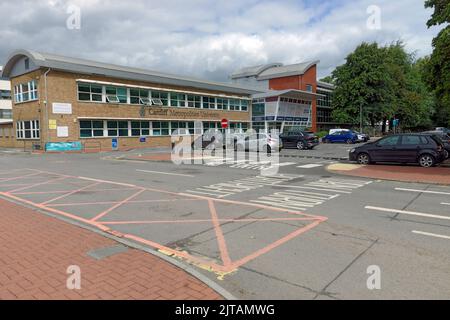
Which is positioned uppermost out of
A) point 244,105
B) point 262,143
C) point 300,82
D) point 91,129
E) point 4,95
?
point 300,82

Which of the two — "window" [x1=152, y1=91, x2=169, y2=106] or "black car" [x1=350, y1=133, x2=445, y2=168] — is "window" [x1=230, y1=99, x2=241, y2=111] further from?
"black car" [x1=350, y1=133, x2=445, y2=168]

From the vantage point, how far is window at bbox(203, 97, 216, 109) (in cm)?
4028

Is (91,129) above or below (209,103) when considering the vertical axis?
below

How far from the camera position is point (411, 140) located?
15.3m

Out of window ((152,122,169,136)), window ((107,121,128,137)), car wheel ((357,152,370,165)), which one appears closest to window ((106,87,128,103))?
window ((107,121,128,137))

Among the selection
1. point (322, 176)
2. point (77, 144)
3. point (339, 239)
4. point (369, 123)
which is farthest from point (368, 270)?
point (369, 123)

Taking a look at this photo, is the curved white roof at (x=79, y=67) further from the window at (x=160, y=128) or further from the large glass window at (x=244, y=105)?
the large glass window at (x=244, y=105)

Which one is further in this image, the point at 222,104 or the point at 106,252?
the point at 222,104

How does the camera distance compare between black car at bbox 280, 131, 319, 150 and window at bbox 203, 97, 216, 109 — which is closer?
black car at bbox 280, 131, 319, 150

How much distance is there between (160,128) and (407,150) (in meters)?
25.9

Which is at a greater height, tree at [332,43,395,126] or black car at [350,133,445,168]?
tree at [332,43,395,126]

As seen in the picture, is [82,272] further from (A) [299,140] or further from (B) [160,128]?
(B) [160,128]

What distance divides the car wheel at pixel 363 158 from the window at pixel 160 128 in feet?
76.9

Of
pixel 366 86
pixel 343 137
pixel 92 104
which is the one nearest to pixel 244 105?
pixel 343 137
